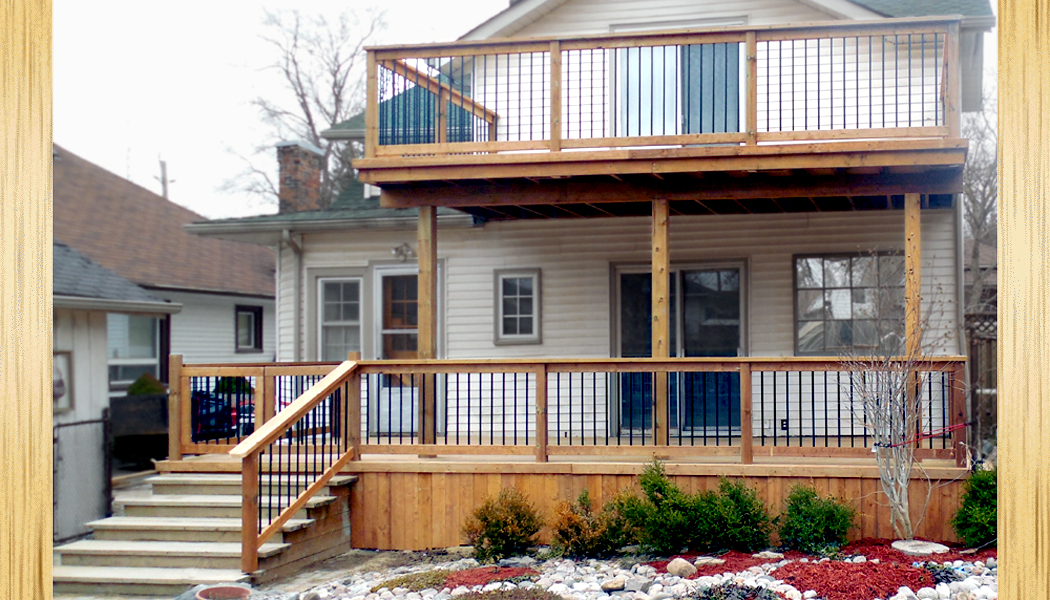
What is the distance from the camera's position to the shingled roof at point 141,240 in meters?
19.3

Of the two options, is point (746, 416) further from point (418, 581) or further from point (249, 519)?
point (249, 519)

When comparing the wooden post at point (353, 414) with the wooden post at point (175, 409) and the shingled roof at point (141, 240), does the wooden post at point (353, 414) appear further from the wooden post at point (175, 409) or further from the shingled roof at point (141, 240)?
the shingled roof at point (141, 240)

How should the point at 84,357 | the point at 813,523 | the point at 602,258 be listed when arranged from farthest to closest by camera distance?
the point at 84,357 → the point at 602,258 → the point at 813,523

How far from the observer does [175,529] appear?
6977mm

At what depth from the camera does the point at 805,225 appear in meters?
10.3

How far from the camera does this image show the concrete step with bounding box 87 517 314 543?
22.5 feet

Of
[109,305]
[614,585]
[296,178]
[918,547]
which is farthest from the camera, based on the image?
[296,178]

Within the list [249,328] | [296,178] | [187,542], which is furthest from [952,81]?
[249,328]

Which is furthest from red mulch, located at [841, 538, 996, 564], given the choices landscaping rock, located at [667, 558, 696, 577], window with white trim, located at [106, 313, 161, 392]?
window with white trim, located at [106, 313, 161, 392]

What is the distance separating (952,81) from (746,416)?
3.17 metres

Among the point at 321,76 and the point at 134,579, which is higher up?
the point at 321,76

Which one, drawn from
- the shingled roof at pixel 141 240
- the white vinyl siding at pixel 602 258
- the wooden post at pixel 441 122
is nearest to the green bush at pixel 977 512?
the white vinyl siding at pixel 602 258

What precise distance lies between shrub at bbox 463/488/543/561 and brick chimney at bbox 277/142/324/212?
29.0 ft

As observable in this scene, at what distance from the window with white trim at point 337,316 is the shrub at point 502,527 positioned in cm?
512
